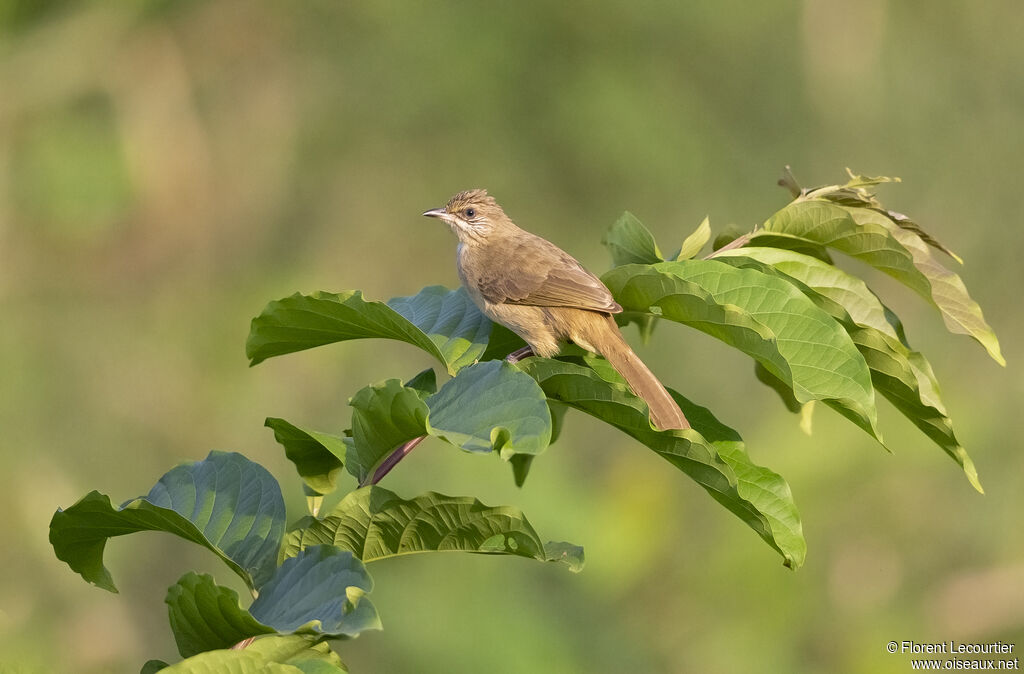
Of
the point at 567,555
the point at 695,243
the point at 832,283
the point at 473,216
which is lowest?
the point at 567,555

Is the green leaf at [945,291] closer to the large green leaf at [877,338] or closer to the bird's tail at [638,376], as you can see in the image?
the large green leaf at [877,338]

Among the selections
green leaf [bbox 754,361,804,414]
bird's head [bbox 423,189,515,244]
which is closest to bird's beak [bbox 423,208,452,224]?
bird's head [bbox 423,189,515,244]

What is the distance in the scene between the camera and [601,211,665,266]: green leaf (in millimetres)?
2340

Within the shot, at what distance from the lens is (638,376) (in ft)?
7.87

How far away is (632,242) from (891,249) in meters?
0.55

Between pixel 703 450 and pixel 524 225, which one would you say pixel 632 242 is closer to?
pixel 703 450

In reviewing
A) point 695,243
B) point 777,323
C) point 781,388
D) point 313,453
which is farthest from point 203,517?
point 781,388

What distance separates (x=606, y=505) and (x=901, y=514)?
5.69 ft

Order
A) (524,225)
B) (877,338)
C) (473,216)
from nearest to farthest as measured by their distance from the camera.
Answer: (877,338) < (473,216) < (524,225)

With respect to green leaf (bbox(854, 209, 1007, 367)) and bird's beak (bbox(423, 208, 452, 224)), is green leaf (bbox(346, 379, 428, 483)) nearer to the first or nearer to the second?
green leaf (bbox(854, 209, 1007, 367))

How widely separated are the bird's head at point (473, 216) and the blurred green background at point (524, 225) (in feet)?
5.88

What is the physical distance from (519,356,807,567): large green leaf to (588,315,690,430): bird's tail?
8 cm

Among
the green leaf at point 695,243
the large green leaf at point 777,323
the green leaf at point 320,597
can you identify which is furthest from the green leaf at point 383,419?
the green leaf at point 695,243

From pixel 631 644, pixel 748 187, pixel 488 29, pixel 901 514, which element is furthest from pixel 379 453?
pixel 488 29
